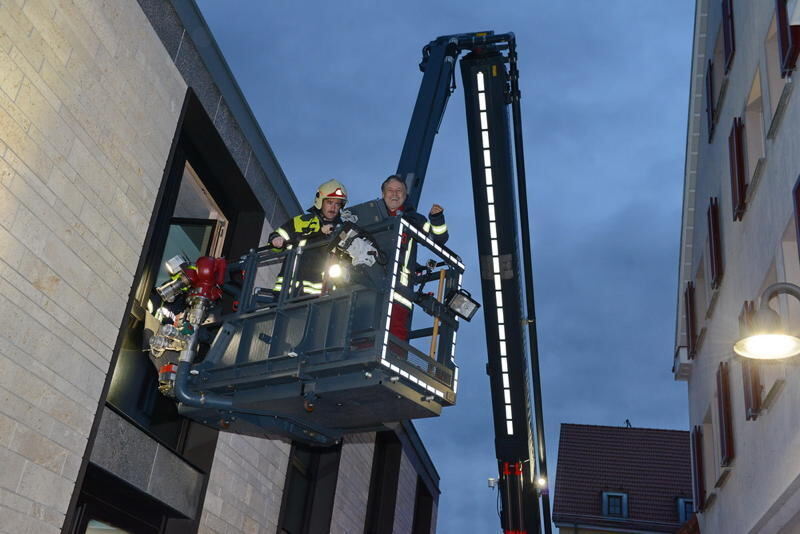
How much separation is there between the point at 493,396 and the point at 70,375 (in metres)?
9.10

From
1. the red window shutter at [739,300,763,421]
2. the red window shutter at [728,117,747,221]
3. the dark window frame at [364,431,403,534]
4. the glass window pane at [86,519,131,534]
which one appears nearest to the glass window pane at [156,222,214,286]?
the glass window pane at [86,519,131,534]

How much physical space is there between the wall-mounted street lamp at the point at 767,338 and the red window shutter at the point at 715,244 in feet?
24.7

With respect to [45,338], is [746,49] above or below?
above

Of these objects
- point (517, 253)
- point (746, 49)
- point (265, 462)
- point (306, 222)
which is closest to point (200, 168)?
point (306, 222)

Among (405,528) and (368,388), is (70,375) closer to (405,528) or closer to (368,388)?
(368,388)

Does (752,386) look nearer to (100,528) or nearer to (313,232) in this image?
(313,232)

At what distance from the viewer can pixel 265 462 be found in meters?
12.9

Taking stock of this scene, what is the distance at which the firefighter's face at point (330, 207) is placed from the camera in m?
10.2

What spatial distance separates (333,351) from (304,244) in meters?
1.76

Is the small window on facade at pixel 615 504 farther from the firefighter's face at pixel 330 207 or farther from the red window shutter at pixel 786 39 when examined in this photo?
the red window shutter at pixel 786 39

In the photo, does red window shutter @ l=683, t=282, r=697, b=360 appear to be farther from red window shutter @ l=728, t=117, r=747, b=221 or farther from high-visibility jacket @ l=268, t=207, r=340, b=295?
high-visibility jacket @ l=268, t=207, r=340, b=295

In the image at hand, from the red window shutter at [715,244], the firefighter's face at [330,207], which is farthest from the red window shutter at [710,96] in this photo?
the firefighter's face at [330,207]

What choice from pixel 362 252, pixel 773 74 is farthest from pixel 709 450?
pixel 362 252

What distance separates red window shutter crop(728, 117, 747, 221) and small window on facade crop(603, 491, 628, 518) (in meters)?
28.4
